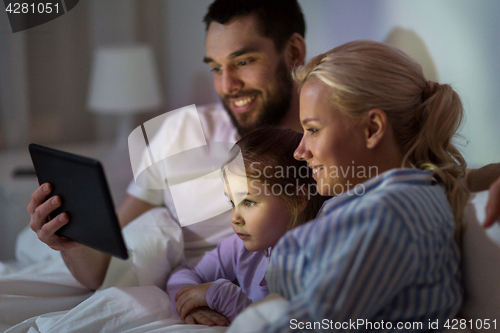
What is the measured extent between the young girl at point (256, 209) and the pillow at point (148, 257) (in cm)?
13

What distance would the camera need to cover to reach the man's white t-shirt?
96cm

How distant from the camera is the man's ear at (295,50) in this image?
43.9 inches

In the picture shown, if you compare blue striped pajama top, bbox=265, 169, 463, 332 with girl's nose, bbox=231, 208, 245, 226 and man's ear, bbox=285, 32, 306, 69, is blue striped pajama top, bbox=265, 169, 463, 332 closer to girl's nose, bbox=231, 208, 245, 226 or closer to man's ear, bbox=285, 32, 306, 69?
girl's nose, bbox=231, 208, 245, 226

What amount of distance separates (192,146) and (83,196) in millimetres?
478

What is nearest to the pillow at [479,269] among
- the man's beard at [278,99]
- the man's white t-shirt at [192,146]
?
the man's white t-shirt at [192,146]

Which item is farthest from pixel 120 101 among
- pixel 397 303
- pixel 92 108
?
pixel 397 303

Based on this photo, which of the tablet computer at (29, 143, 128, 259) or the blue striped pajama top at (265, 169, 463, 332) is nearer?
the blue striped pajama top at (265, 169, 463, 332)

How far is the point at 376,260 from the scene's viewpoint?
0.49m

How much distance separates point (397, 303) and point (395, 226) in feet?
0.39

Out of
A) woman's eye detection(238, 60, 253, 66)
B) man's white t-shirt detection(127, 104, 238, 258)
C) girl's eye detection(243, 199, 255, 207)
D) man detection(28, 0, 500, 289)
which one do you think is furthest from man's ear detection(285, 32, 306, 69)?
girl's eye detection(243, 199, 255, 207)

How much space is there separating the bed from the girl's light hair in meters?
0.06

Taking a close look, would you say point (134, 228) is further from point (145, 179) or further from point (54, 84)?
point (54, 84)

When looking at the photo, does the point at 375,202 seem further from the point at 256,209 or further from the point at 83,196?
the point at 83,196

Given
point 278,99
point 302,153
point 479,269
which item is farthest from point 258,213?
point 278,99
